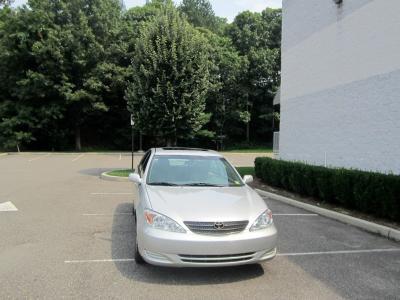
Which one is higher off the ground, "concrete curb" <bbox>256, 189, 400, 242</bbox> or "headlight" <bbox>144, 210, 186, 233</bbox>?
"headlight" <bbox>144, 210, 186, 233</bbox>

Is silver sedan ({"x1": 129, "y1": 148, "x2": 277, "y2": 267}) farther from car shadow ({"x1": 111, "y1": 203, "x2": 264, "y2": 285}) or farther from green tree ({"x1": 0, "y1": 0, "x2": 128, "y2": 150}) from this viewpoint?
green tree ({"x1": 0, "y1": 0, "x2": 128, "y2": 150})

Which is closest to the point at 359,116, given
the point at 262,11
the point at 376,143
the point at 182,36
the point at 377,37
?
the point at 376,143

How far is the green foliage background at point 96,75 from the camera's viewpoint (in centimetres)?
3491

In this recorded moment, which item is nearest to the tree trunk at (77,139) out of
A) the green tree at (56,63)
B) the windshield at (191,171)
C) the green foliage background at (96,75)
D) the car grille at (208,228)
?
the green foliage background at (96,75)

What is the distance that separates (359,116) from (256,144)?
32132 mm

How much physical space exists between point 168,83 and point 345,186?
9.46 metres

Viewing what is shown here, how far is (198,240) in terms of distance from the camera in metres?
4.71

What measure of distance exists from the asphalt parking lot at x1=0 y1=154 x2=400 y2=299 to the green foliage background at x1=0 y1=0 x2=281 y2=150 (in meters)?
21.8

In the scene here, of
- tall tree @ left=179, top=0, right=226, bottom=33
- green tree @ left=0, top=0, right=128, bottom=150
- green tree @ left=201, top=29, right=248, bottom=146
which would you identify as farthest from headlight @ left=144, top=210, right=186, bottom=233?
tall tree @ left=179, top=0, right=226, bottom=33

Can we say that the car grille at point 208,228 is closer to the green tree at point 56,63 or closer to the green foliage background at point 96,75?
the green foliage background at point 96,75

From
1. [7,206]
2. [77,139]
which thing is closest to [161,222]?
[7,206]

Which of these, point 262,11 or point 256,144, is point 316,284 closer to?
point 256,144

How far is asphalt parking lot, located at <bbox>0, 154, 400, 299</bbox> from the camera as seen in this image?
4656 millimetres

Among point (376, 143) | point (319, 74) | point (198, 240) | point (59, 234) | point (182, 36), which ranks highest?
point (182, 36)
